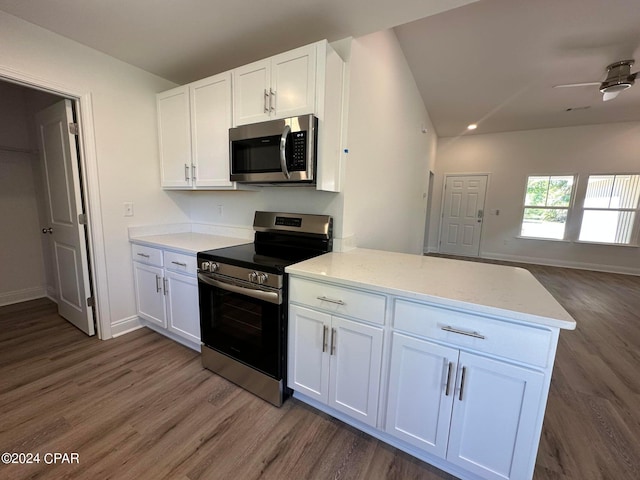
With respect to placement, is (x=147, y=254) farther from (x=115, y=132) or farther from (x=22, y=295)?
(x=22, y=295)

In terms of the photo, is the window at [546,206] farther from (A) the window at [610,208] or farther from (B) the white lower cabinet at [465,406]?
(B) the white lower cabinet at [465,406]

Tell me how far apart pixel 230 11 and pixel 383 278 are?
1878mm

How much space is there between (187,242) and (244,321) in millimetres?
1005

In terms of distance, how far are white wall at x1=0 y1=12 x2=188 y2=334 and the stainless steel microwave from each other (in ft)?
3.87

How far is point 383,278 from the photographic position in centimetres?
138

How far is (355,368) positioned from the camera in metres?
1.44

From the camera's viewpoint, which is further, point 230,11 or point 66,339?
point 66,339

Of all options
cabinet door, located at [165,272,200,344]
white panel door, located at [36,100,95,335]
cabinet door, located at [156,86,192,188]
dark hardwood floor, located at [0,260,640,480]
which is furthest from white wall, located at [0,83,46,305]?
cabinet door, located at [165,272,200,344]

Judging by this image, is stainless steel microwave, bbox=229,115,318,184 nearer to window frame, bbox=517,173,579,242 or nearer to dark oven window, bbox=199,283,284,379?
dark oven window, bbox=199,283,284,379

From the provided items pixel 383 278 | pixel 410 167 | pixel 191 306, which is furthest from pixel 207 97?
pixel 410 167

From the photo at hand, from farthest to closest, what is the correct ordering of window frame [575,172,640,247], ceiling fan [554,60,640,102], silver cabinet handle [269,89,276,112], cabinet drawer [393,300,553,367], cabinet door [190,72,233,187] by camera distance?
1. window frame [575,172,640,247]
2. ceiling fan [554,60,640,102]
3. cabinet door [190,72,233,187]
4. silver cabinet handle [269,89,276,112]
5. cabinet drawer [393,300,553,367]

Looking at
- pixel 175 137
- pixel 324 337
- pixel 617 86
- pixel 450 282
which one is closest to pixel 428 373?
pixel 450 282

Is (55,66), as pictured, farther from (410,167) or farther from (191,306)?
(410,167)

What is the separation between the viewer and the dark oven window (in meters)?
1.63
